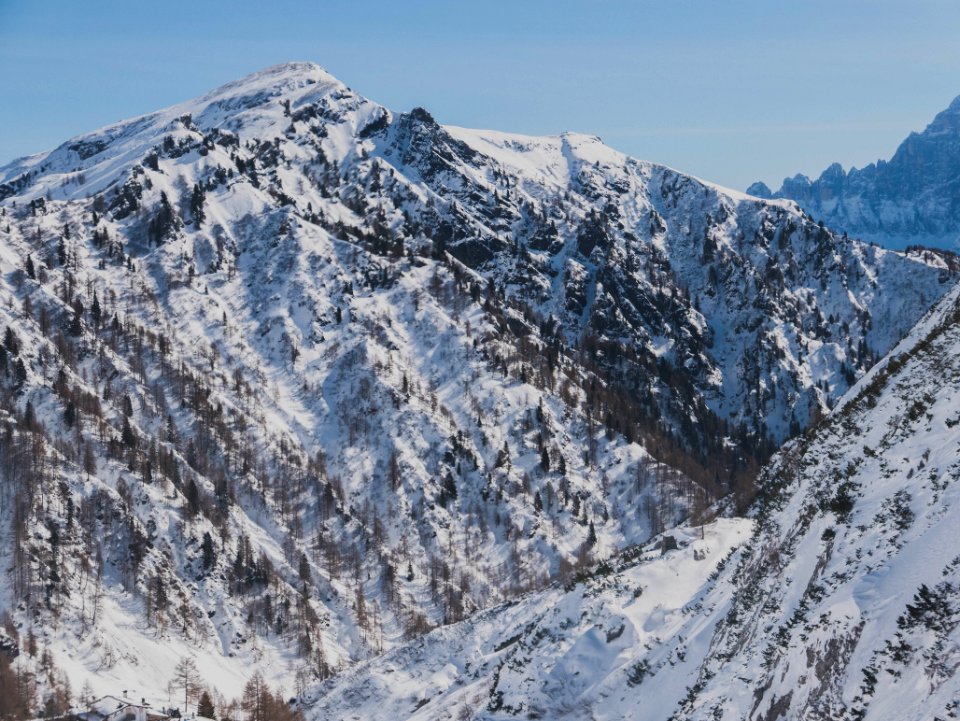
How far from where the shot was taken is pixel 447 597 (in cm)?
18525

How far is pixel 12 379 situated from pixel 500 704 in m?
169

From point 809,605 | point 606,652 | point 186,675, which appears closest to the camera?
point 809,605

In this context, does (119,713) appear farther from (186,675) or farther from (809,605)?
(809,605)

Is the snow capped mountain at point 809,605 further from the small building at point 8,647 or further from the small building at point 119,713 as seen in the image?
the small building at point 8,647

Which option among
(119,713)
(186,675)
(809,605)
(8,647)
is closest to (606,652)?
(809,605)

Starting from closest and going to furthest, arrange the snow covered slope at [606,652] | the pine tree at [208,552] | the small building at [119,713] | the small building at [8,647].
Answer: the snow covered slope at [606,652]
the small building at [119,713]
the small building at [8,647]
the pine tree at [208,552]

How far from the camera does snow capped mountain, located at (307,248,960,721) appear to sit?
27.1 metres

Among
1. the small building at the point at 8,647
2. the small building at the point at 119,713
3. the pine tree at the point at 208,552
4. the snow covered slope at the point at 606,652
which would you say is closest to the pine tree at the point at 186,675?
the small building at the point at 8,647

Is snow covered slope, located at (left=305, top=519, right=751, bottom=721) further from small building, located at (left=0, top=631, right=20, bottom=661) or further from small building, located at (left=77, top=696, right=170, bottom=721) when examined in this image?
small building, located at (left=0, top=631, right=20, bottom=661)

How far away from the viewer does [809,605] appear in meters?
34.6

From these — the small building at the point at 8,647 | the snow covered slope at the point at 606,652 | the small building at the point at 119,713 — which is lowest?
the snow covered slope at the point at 606,652

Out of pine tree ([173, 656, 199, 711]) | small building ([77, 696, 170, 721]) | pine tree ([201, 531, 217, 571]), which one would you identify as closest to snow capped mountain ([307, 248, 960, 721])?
small building ([77, 696, 170, 721])

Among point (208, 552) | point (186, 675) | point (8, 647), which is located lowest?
point (186, 675)

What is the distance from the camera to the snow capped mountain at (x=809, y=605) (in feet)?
89.0
